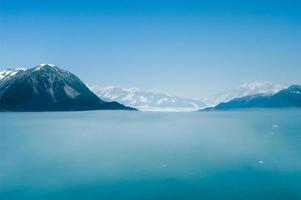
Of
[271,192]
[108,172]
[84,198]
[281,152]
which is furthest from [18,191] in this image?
[281,152]

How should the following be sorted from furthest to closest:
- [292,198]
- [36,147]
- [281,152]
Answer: [36,147] → [281,152] → [292,198]

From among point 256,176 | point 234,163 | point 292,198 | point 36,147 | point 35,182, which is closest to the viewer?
point 292,198

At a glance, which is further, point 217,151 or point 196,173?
point 217,151

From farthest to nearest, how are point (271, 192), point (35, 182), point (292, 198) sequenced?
point (35, 182) → point (271, 192) → point (292, 198)

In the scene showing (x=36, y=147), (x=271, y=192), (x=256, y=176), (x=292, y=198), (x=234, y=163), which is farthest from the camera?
(x=36, y=147)

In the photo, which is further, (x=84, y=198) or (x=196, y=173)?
(x=196, y=173)

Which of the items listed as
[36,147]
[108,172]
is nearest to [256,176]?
[108,172]

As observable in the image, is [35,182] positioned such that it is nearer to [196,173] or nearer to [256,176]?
[196,173]

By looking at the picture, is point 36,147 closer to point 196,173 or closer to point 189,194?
point 196,173
